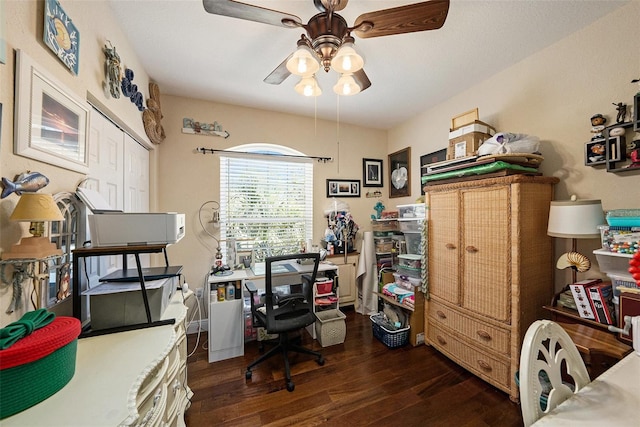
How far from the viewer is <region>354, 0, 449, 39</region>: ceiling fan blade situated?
109 cm

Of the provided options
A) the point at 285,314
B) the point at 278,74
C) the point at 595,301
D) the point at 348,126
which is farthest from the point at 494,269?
the point at 348,126

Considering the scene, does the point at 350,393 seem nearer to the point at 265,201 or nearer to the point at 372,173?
the point at 265,201

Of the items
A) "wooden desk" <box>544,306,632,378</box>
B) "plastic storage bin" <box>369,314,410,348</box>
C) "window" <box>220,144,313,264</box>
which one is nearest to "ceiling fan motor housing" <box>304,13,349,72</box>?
"window" <box>220,144,313,264</box>

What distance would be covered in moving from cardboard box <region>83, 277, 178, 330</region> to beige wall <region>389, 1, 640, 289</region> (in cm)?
275

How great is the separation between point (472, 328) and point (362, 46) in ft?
7.86

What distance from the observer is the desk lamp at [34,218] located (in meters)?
0.75

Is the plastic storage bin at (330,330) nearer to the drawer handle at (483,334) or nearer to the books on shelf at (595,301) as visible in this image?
the drawer handle at (483,334)

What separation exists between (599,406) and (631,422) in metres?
0.07

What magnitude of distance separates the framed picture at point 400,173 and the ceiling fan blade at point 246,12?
2.41 m

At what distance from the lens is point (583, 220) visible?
4.72 feet

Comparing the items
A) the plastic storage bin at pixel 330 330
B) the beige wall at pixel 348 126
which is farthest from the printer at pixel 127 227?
the plastic storage bin at pixel 330 330

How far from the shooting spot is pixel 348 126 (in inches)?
132

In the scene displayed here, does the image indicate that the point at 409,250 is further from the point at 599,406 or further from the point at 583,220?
the point at 599,406

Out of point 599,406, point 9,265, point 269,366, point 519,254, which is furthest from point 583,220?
point 9,265
